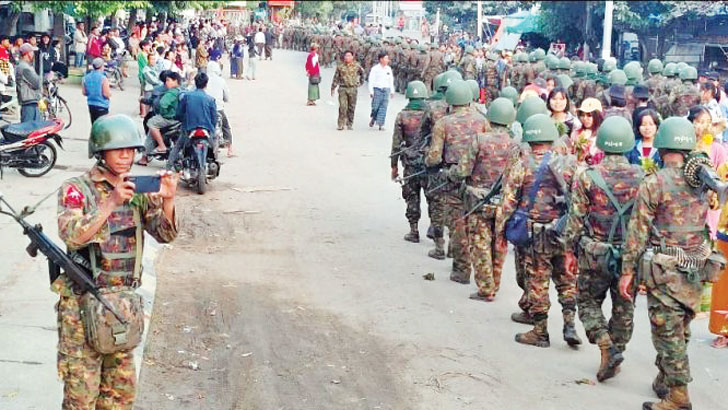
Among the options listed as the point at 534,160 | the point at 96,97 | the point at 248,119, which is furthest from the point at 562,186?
the point at 248,119

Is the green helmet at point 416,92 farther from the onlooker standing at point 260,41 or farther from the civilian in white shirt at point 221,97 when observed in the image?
the onlooker standing at point 260,41

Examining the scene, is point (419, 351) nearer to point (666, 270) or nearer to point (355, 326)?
point (355, 326)

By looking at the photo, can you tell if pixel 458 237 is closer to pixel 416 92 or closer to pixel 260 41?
pixel 416 92

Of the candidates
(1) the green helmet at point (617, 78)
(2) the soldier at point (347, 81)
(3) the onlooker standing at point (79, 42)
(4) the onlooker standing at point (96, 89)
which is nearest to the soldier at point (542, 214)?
(1) the green helmet at point (617, 78)

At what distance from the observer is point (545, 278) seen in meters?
7.97

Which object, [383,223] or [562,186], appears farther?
[383,223]

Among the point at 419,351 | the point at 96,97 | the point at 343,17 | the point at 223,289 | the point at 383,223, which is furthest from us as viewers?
the point at 343,17

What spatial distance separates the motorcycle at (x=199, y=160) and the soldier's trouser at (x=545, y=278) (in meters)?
6.87

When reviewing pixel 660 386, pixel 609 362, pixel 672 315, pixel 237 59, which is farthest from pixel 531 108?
pixel 237 59

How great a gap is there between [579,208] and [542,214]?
0.86m

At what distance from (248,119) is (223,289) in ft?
46.1

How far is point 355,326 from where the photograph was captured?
27.5ft

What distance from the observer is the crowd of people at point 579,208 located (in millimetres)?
6387

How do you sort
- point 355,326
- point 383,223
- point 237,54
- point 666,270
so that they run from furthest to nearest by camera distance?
1. point 237,54
2. point 383,223
3. point 355,326
4. point 666,270
